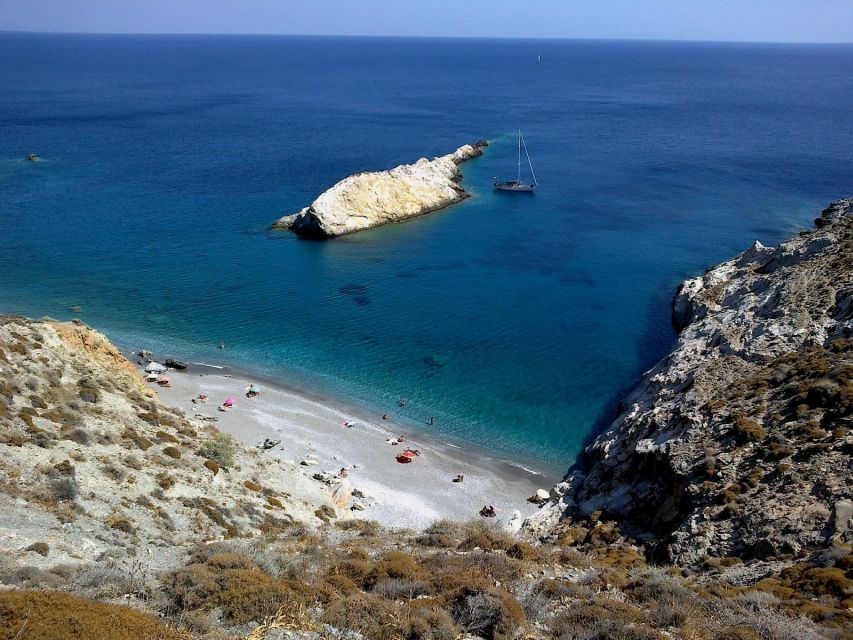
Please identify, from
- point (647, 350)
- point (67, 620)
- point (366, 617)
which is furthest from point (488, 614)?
point (647, 350)

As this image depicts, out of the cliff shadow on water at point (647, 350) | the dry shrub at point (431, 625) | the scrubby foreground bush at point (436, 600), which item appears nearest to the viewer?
the scrubby foreground bush at point (436, 600)

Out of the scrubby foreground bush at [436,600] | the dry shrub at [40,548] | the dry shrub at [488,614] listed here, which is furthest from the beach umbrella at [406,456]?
the dry shrub at [40,548]

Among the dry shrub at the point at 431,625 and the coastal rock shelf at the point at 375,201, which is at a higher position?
the coastal rock shelf at the point at 375,201

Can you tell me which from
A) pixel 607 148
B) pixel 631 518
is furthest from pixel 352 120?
pixel 631 518

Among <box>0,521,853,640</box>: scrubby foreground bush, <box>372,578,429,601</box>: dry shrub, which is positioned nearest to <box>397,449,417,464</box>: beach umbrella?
<box>0,521,853,640</box>: scrubby foreground bush

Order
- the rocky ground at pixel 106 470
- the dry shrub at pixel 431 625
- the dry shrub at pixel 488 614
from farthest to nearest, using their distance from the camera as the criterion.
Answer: the rocky ground at pixel 106 470
the dry shrub at pixel 488 614
the dry shrub at pixel 431 625

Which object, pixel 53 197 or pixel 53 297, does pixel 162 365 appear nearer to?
pixel 53 297

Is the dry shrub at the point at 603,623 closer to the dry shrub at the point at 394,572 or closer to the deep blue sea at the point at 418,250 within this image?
the dry shrub at the point at 394,572
